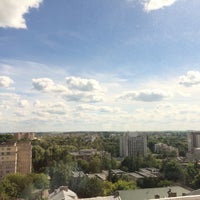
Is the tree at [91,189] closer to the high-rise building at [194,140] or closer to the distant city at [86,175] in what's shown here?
the distant city at [86,175]

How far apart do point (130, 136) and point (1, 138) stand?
873 inches

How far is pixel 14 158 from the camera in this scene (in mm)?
24297

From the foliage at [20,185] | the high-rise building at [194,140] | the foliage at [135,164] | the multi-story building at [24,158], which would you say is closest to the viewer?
the foliage at [20,185]

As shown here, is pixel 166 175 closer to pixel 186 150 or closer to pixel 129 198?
pixel 129 198

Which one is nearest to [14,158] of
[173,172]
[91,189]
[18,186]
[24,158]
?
[24,158]

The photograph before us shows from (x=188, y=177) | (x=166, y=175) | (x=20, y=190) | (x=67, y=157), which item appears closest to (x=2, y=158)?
(x=67, y=157)

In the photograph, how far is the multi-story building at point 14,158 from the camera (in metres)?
23.9

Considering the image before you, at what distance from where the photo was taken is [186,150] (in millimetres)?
52500

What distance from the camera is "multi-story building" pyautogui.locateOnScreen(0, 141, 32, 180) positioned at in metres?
23.9

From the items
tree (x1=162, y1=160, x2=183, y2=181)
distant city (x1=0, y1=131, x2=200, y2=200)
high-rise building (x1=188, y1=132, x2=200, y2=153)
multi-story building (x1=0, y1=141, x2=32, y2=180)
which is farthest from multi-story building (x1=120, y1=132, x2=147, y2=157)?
multi-story building (x1=0, y1=141, x2=32, y2=180)

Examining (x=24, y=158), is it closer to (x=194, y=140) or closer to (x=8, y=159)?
(x=8, y=159)

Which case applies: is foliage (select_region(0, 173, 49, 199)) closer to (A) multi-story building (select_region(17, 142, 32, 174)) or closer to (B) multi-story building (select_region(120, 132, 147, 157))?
(A) multi-story building (select_region(17, 142, 32, 174))

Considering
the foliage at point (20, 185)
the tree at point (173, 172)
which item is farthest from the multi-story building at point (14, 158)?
the tree at point (173, 172)

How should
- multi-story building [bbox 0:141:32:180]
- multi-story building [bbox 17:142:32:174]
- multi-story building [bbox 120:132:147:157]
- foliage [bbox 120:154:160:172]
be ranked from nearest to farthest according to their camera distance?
multi-story building [bbox 0:141:32:180] < multi-story building [bbox 17:142:32:174] < foliage [bbox 120:154:160:172] < multi-story building [bbox 120:132:147:157]
